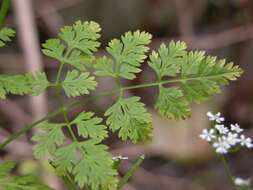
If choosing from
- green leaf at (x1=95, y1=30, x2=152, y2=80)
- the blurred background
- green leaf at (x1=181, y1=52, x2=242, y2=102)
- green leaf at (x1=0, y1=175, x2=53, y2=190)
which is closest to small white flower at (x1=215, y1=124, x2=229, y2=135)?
green leaf at (x1=181, y1=52, x2=242, y2=102)

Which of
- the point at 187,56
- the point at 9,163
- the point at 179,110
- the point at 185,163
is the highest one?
the point at 187,56

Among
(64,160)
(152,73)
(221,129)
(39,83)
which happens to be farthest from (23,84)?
(152,73)

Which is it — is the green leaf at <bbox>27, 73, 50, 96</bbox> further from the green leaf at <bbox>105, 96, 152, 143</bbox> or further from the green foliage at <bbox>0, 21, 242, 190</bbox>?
the green leaf at <bbox>105, 96, 152, 143</bbox>

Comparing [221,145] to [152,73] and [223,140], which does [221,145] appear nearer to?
[223,140]

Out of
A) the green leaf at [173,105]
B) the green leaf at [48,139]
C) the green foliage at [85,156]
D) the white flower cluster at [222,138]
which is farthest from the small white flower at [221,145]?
the green leaf at [48,139]

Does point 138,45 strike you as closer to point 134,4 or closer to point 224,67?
point 224,67

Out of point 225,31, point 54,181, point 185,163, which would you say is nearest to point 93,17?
point 225,31
